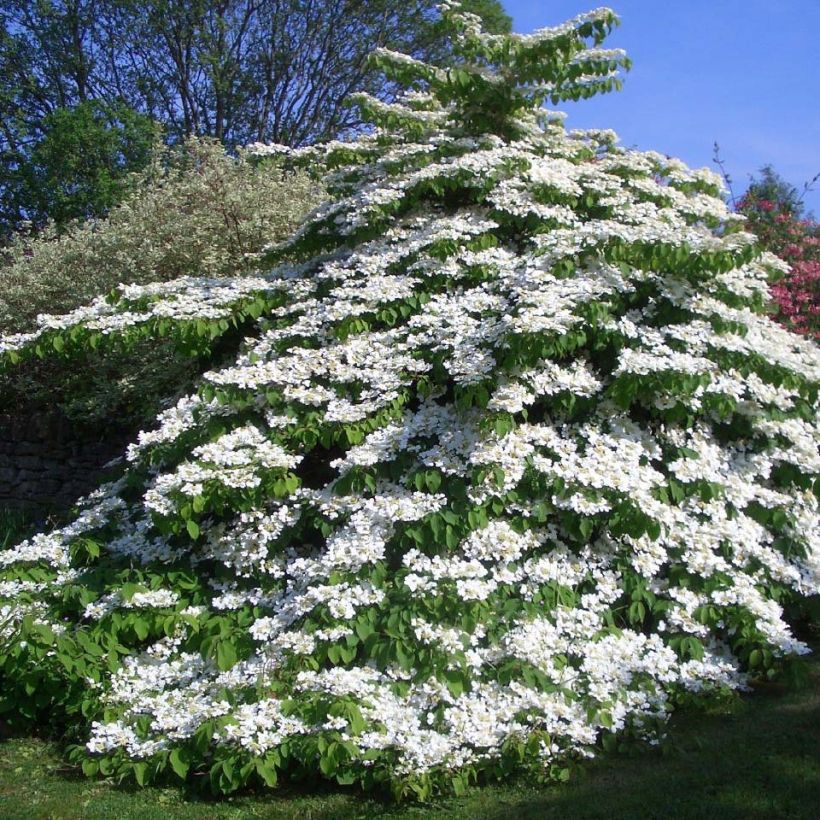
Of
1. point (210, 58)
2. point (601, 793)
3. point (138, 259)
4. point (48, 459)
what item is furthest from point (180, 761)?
point (210, 58)

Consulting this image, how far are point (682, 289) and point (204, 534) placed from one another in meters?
3.15

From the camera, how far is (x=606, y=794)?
368 centimetres

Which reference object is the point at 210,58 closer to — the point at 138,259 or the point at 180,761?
the point at 138,259

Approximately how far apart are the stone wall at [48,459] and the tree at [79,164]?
6.76m

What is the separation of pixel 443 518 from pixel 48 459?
729 centimetres

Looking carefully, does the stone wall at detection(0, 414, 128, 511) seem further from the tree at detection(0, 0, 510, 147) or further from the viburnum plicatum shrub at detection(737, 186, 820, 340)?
the tree at detection(0, 0, 510, 147)

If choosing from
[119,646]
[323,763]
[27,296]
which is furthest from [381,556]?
[27,296]

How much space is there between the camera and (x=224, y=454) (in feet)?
14.9

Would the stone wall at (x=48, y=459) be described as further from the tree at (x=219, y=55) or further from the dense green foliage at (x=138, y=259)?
the tree at (x=219, y=55)

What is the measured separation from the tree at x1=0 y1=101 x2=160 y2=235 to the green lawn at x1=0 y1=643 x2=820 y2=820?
13421 mm

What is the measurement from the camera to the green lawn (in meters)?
3.51

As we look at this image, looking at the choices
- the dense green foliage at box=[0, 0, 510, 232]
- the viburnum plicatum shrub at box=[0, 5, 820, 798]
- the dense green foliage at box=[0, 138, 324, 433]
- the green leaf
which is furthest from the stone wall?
the dense green foliage at box=[0, 0, 510, 232]

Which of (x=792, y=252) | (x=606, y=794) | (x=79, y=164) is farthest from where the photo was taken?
(x=79, y=164)

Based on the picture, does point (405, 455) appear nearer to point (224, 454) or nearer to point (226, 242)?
point (224, 454)
